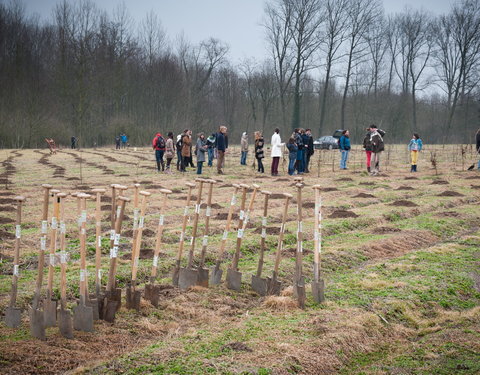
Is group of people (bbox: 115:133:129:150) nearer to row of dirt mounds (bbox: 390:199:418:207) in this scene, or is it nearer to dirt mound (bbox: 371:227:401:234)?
row of dirt mounds (bbox: 390:199:418:207)

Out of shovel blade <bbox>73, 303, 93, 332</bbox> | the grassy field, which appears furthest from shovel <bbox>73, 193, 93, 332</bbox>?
the grassy field

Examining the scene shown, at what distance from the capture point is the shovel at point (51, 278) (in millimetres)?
5516

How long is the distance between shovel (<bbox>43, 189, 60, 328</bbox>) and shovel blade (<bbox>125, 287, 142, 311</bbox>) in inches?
35.9

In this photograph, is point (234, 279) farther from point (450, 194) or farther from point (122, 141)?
point (122, 141)

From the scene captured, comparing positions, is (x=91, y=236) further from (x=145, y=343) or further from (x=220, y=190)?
(x=220, y=190)

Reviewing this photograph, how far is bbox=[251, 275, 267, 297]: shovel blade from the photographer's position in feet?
23.6

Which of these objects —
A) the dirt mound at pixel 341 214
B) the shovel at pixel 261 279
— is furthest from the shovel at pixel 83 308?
the dirt mound at pixel 341 214

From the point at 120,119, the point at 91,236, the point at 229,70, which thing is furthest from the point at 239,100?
the point at 91,236

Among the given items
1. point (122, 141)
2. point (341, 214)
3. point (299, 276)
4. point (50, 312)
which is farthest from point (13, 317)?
point (122, 141)

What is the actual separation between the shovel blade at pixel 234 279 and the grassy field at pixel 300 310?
0.43 feet

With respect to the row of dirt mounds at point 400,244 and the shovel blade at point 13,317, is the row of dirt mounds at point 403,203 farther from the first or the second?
the shovel blade at point 13,317

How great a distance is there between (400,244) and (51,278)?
24.0ft

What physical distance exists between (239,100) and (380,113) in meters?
25.6

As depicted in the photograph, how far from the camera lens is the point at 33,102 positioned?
2026 inches
